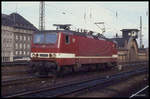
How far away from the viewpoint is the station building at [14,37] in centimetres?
6656

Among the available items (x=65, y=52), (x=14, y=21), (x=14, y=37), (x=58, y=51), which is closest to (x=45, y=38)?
(x=58, y=51)

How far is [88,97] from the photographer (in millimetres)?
12055

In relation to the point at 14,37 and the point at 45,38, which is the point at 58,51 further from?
the point at 14,37

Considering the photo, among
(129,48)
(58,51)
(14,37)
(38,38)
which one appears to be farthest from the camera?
(14,37)

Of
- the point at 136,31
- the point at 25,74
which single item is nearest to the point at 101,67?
the point at 25,74

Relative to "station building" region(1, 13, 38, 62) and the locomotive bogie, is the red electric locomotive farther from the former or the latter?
"station building" region(1, 13, 38, 62)

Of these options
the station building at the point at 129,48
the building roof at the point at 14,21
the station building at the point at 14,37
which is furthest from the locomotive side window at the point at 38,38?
the building roof at the point at 14,21

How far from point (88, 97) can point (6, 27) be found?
61.2 m

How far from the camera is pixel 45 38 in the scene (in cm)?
1878

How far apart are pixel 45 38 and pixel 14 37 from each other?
5547 cm

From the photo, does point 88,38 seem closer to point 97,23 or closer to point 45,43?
point 45,43

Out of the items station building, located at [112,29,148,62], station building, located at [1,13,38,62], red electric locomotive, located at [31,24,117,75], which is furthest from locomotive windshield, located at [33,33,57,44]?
station building, located at [1,13,38,62]

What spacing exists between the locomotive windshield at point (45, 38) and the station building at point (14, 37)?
46.4 meters

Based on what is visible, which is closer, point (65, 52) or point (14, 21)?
point (65, 52)
